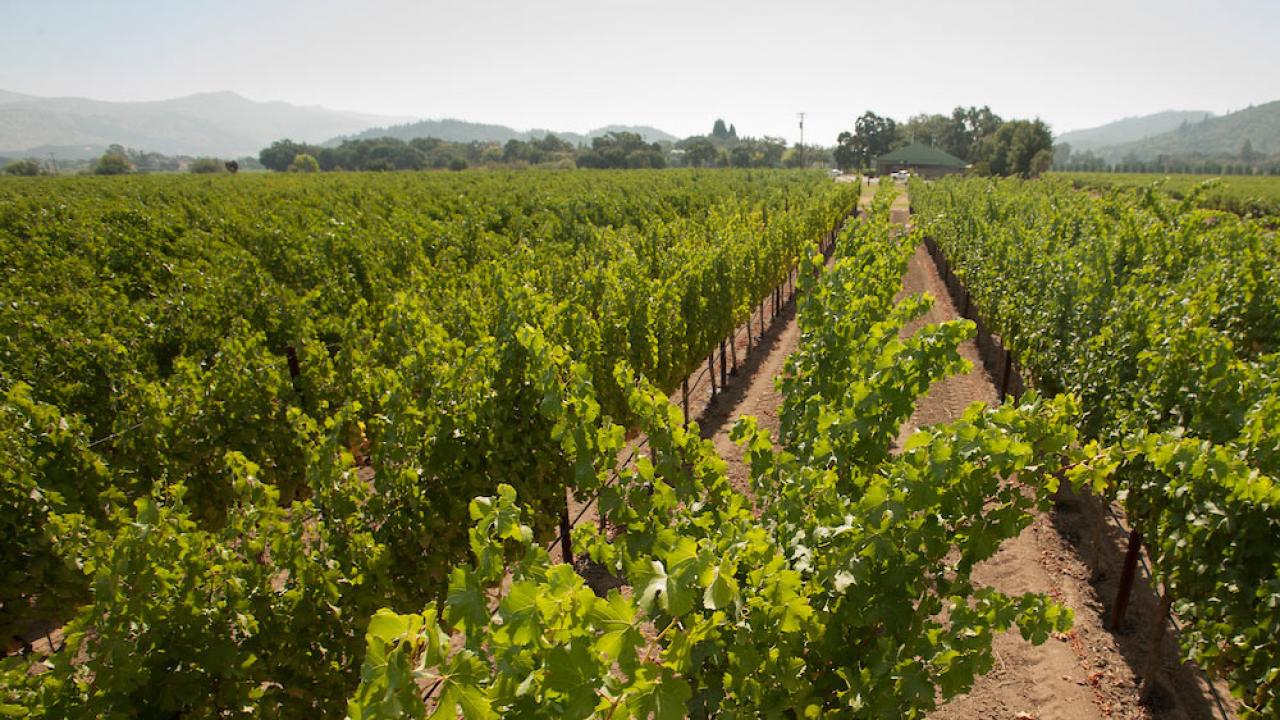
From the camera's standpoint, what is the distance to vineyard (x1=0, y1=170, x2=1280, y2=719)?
2.79m

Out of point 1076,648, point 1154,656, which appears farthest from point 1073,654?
point 1154,656

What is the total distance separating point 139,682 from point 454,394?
126 inches

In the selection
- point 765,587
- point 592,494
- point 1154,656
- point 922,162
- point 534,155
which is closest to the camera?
point 765,587

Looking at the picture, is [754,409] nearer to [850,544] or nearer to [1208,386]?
[1208,386]

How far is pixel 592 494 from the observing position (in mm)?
4574

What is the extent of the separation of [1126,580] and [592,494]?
6417 mm

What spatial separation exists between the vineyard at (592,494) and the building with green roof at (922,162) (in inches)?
3538

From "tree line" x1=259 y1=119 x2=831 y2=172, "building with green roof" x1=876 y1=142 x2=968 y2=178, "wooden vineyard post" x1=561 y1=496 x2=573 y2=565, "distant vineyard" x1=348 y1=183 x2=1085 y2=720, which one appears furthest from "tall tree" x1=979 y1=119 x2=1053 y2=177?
"distant vineyard" x1=348 y1=183 x2=1085 y2=720

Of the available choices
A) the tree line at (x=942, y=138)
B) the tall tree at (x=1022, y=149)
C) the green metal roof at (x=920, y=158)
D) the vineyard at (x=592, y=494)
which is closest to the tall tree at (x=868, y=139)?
the tree line at (x=942, y=138)

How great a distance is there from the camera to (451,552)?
18.4 ft

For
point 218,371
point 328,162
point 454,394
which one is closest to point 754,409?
point 454,394

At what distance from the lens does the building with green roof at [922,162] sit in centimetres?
9200

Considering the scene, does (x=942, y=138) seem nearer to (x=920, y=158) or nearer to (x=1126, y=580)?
(x=920, y=158)

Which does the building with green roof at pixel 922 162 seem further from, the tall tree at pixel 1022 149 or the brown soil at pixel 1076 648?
the brown soil at pixel 1076 648
